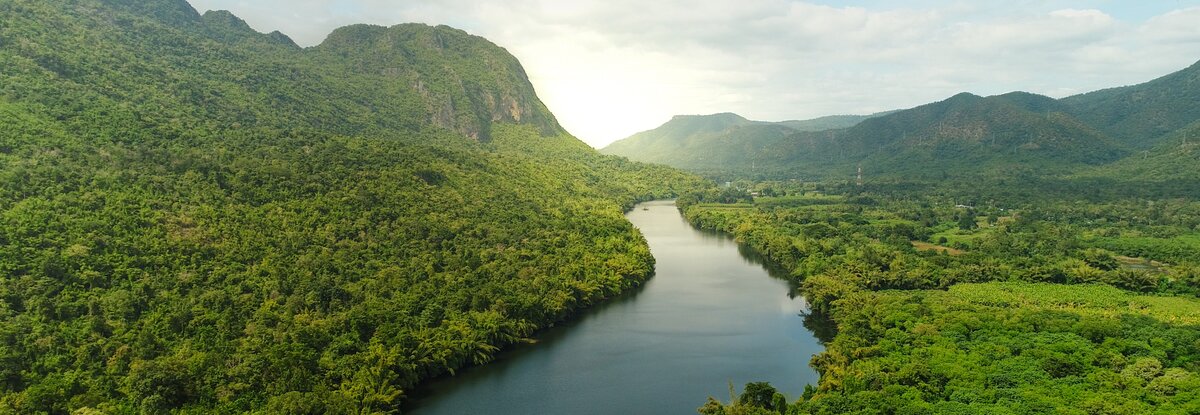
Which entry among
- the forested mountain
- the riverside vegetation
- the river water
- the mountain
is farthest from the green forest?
the mountain

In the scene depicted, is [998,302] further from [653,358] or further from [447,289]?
[447,289]

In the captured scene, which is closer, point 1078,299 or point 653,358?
point 653,358

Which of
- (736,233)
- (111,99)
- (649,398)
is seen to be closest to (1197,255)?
(736,233)

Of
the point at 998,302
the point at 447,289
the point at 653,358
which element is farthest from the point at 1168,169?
the point at 447,289

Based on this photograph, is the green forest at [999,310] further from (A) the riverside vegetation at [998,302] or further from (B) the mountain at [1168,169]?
(B) the mountain at [1168,169]

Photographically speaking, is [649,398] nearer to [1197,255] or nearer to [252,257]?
[252,257]

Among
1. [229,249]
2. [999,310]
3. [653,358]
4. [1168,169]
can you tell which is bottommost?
[653,358]

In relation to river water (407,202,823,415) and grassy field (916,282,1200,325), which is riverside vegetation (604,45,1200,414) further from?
river water (407,202,823,415)

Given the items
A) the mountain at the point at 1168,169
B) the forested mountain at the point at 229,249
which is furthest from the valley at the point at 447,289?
the mountain at the point at 1168,169
